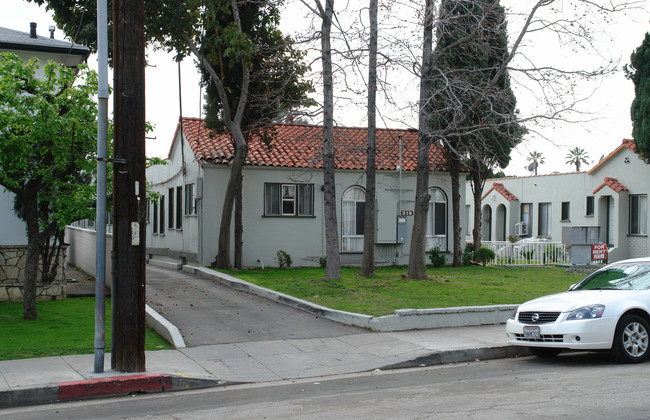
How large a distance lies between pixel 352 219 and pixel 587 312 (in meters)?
16.3

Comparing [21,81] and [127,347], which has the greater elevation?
[21,81]

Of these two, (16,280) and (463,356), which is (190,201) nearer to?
(16,280)

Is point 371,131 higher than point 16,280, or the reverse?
point 371,131

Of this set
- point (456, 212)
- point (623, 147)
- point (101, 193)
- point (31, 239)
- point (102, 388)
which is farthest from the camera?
point (623, 147)

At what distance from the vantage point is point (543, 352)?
421 inches

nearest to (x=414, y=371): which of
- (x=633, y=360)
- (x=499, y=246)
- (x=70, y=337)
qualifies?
(x=633, y=360)

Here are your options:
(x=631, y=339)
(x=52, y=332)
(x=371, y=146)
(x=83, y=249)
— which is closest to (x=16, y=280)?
(x=52, y=332)

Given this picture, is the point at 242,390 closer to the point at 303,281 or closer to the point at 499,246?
the point at 303,281

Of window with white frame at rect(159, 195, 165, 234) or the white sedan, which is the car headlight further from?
window with white frame at rect(159, 195, 165, 234)

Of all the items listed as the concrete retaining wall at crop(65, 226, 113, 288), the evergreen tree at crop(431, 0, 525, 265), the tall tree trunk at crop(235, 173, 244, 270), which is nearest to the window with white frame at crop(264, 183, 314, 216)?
the tall tree trunk at crop(235, 173, 244, 270)

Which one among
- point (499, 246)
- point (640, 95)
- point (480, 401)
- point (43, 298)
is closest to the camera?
point (480, 401)

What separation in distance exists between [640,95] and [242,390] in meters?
24.4

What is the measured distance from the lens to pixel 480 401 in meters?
7.68

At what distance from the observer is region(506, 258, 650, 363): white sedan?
9492 millimetres
